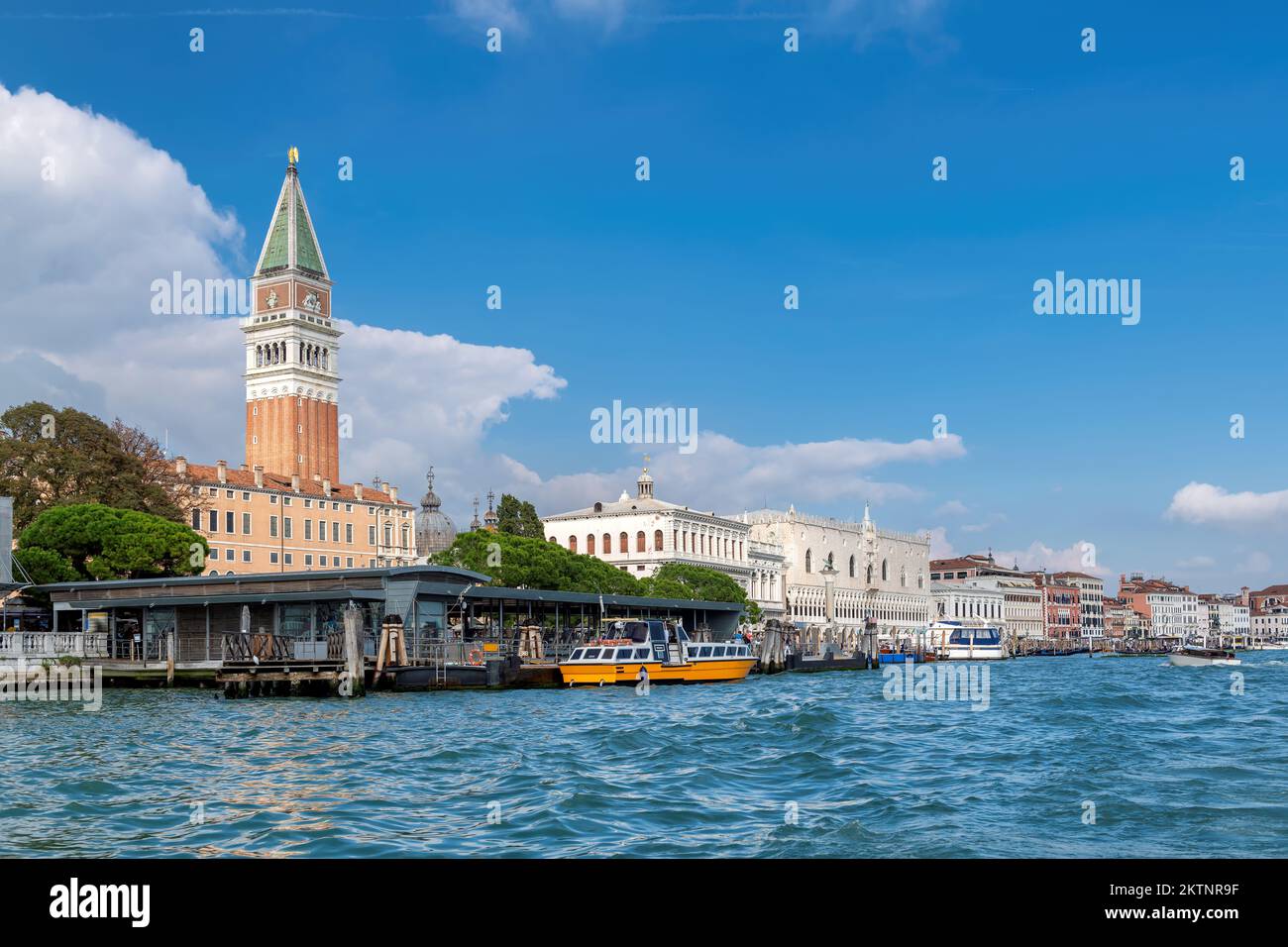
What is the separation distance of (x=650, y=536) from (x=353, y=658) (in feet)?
235

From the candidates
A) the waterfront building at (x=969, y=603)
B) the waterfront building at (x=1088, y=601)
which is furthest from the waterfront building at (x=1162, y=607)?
the waterfront building at (x=969, y=603)

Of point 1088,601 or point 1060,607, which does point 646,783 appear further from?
point 1088,601

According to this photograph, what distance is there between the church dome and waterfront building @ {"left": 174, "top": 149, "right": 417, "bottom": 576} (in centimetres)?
146

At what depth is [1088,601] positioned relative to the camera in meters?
184

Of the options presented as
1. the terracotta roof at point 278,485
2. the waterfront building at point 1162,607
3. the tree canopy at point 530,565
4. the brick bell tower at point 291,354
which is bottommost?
the waterfront building at point 1162,607

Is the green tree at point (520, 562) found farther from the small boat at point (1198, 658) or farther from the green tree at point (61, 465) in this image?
the small boat at point (1198, 658)

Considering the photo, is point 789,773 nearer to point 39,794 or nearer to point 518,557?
point 39,794

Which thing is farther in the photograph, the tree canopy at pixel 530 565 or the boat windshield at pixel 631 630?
the tree canopy at pixel 530 565

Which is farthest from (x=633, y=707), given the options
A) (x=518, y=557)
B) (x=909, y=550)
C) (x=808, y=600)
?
(x=909, y=550)

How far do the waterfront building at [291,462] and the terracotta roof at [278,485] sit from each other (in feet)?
0.41

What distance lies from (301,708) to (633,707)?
837 centimetres

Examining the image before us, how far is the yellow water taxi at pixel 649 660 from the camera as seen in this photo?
1756 inches

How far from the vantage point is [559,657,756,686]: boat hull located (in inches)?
1753

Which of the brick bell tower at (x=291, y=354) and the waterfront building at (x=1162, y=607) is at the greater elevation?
the brick bell tower at (x=291, y=354)
